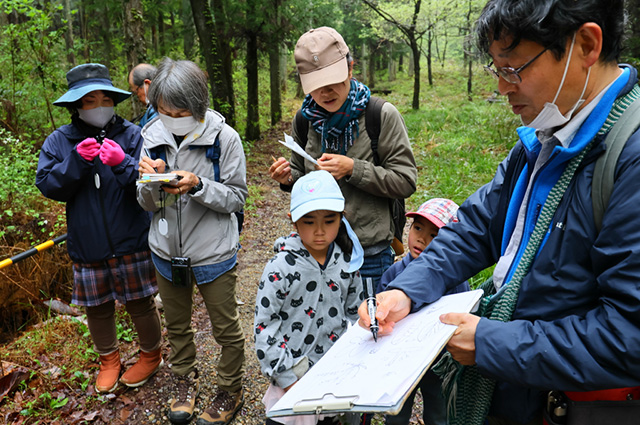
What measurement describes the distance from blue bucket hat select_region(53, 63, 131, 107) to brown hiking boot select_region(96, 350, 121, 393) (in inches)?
81.7

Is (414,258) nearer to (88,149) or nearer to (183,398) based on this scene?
(183,398)

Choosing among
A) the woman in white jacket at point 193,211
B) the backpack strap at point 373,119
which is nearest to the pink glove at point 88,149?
the woman in white jacket at point 193,211

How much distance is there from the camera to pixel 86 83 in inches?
126

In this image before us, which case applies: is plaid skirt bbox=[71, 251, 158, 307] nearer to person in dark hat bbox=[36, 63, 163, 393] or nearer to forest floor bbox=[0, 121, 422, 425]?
person in dark hat bbox=[36, 63, 163, 393]

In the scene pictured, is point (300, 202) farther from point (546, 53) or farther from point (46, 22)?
point (46, 22)

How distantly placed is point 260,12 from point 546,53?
36.6 ft

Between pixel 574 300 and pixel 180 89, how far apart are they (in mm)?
2533

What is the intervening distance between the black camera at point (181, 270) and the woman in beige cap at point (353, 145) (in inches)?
35.2

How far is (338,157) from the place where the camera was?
8.11ft

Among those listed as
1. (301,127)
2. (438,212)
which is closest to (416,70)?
(301,127)

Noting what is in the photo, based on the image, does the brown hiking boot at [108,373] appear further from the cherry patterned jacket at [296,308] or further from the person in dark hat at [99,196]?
the cherry patterned jacket at [296,308]

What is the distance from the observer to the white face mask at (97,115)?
3211 millimetres

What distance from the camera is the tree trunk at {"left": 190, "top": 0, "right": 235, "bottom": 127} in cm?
970

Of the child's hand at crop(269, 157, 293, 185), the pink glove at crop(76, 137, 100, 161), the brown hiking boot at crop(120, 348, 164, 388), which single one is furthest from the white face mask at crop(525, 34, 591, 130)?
the brown hiking boot at crop(120, 348, 164, 388)
